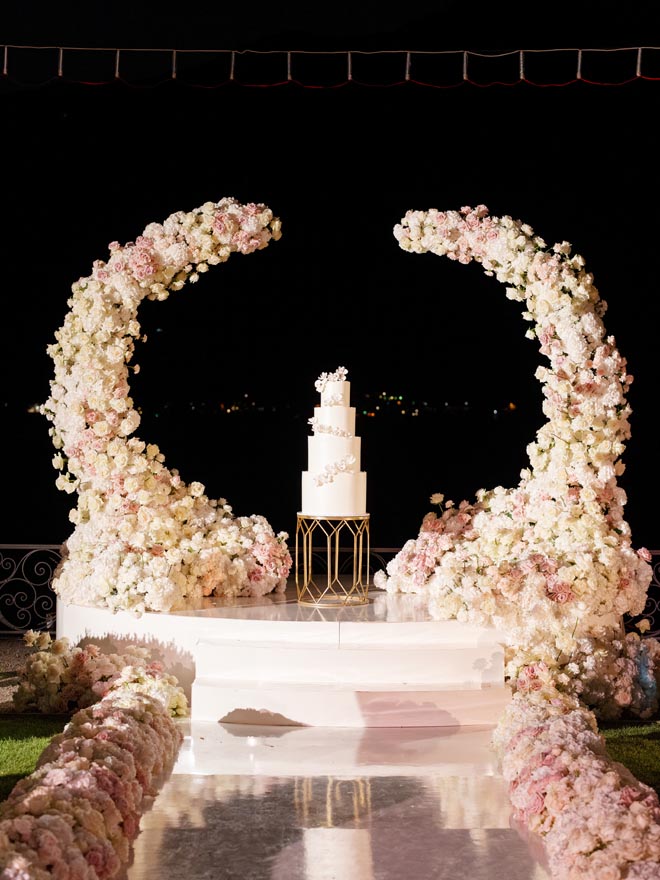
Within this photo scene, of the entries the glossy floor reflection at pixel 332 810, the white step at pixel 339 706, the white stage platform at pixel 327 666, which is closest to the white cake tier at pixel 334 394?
the white stage platform at pixel 327 666

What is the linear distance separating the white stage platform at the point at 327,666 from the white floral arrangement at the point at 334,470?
0.93m

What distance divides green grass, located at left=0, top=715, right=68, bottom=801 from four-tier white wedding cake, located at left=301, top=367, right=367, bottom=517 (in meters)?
2.17

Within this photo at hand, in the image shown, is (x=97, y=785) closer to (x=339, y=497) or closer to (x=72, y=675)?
(x=72, y=675)

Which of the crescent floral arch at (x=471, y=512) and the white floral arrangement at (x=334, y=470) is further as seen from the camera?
the white floral arrangement at (x=334, y=470)

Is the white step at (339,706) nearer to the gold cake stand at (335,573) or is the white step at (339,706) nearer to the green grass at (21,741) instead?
the green grass at (21,741)

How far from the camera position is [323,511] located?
Result: 26.5ft

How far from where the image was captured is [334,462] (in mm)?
8102

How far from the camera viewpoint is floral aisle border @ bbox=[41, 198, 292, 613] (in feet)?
26.3

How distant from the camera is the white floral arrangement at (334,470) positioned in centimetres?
805

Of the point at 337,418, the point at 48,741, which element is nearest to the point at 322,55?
the point at 337,418

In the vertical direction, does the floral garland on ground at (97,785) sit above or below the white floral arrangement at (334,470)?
below

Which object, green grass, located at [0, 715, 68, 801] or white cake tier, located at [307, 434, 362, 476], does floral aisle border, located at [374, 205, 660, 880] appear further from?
green grass, located at [0, 715, 68, 801]

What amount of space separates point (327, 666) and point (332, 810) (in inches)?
70.2

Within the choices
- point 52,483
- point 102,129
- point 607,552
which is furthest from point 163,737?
point 52,483
